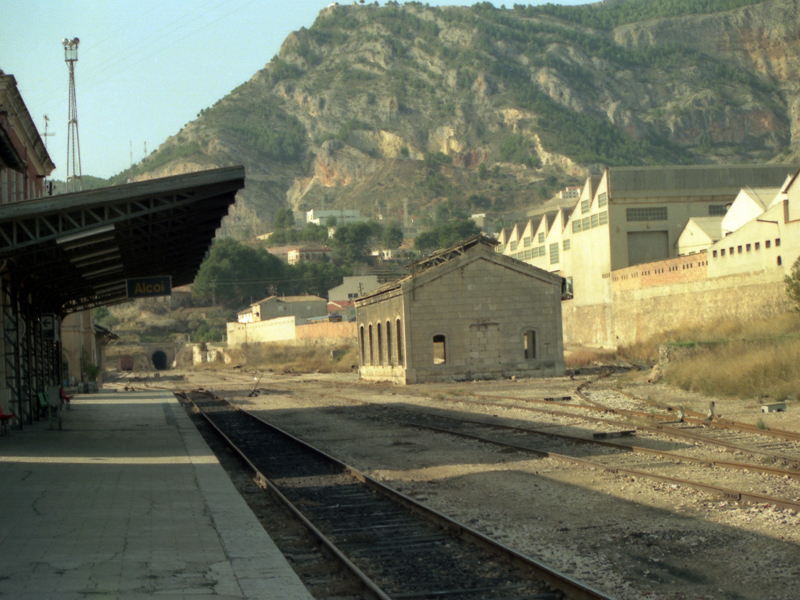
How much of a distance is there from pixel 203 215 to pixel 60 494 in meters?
9.00

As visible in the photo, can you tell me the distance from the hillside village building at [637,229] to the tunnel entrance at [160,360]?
69357 millimetres

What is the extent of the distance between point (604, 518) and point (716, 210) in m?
51.3

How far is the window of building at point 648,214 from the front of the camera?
53.8m

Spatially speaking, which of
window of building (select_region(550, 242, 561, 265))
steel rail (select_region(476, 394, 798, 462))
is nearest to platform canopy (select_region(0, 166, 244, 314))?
steel rail (select_region(476, 394, 798, 462))

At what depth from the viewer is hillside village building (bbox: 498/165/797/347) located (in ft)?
162

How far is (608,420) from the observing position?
17.1 meters

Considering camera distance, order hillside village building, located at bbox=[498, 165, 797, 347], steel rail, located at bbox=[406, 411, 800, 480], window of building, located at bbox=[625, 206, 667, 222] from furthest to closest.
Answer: window of building, located at bbox=[625, 206, 667, 222] → hillside village building, located at bbox=[498, 165, 797, 347] → steel rail, located at bbox=[406, 411, 800, 480]

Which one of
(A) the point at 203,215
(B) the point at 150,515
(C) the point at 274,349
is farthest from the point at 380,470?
(C) the point at 274,349

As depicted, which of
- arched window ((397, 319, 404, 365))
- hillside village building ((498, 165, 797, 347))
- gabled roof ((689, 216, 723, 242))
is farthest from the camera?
gabled roof ((689, 216, 723, 242))

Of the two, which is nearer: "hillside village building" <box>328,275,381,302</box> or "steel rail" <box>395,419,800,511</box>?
"steel rail" <box>395,419,800,511</box>

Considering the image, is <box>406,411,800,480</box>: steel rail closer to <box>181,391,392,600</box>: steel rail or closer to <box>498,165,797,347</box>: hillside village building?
<box>181,391,392,600</box>: steel rail

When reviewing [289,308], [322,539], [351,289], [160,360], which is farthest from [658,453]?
[160,360]

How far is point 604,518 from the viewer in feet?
28.1

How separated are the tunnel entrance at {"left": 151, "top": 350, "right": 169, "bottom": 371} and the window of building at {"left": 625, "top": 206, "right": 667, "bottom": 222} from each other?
76.6 meters
